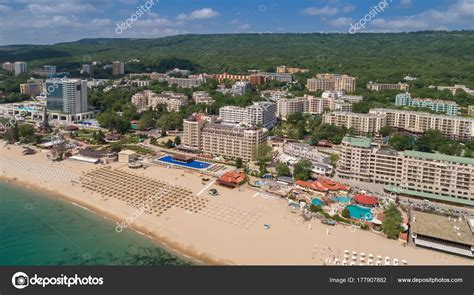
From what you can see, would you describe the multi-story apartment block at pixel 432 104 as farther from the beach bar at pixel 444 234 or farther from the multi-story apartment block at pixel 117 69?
the multi-story apartment block at pixel 117 69

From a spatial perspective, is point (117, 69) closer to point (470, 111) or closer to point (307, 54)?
point (307, 54)

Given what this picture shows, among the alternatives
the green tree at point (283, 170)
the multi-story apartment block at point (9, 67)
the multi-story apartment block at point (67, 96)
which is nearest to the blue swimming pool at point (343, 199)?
the green tree at point (283, 170)

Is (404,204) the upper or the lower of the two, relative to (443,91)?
lower

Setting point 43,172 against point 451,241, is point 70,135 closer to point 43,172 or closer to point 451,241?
point 43,172

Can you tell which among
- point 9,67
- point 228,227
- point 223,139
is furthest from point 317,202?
point 9,67

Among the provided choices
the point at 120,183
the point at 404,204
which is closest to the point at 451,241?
the point at 404,204

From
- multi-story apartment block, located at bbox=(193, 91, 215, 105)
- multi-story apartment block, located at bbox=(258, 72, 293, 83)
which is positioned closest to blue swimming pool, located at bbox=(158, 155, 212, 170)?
multi-story apartment block, located at bbox=(193, 91, 215, 105)
